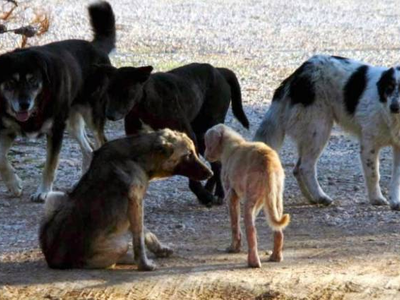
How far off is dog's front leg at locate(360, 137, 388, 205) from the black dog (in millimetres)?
1413

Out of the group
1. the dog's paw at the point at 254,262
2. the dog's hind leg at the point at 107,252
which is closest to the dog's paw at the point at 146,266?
the dog's hind leg at the point at 107,252

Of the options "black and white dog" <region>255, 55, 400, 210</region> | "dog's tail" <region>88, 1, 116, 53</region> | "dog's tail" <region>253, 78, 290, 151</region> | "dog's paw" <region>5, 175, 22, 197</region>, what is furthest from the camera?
"dog's tail" <region>88, 1, 116, 53</region>

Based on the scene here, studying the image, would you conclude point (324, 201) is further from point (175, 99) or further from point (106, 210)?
point (106, 210)

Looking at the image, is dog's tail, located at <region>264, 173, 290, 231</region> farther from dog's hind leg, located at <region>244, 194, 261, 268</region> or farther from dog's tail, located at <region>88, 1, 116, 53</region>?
dog's tail, located at <region>88, 1, 116, 53</region>

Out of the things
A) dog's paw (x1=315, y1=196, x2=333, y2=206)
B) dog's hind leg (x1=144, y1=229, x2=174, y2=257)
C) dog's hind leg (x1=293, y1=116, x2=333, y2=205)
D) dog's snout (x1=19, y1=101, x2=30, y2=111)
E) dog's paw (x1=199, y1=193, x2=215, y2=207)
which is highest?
dog's snout (x1=19, y1=101, x2=30, y2=111)

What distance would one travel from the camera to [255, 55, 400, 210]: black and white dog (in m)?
11.0

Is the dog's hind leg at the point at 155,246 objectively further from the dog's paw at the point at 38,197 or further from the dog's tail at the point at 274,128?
the dog's tail at the point at 274,128

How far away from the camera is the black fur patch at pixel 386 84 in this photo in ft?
36.0

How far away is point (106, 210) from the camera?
7906 millimetres

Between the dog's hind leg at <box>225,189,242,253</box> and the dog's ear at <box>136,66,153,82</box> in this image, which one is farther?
the dog's ear at <box>136,66,153,82</box>

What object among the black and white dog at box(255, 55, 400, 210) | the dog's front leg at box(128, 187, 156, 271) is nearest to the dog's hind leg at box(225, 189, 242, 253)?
the dog's front leg at box(128, 187, 156, 271)

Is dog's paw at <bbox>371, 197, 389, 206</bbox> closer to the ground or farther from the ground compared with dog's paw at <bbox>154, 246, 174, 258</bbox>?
closer to the ground

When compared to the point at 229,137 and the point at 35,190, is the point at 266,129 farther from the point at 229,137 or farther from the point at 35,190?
the point at 229,137

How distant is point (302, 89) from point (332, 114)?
A: 41 centimetres
